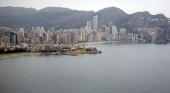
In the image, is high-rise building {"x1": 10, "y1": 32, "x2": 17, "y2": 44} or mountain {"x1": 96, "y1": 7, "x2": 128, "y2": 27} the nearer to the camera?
high-rise building {"x1": 10, "y1": 32, "x2": 17, "y2": 44}

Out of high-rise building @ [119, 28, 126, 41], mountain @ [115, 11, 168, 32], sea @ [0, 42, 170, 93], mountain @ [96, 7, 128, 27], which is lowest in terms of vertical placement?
sea @ [0, 42, 170, 93]

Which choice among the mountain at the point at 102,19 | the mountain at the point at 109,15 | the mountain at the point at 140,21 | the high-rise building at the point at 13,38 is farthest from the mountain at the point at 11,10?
the mountain at the point at 109,15

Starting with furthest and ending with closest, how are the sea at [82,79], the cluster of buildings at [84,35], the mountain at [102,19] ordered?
the mountain at [102,19], the cluster of buildings at [84,35], the sea at [82,79]

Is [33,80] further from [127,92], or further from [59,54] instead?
[59,54]

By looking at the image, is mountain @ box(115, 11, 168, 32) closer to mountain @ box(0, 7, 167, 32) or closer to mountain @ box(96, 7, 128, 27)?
mountain @ box(0, 7, 167, 32)

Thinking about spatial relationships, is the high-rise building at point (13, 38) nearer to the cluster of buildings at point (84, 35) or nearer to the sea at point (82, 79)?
the cluster of buildings at point (84, 35)

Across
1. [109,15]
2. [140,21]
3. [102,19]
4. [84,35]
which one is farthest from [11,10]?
[109,15]

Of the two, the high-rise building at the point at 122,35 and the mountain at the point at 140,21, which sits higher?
the mountain at the point at 140,21

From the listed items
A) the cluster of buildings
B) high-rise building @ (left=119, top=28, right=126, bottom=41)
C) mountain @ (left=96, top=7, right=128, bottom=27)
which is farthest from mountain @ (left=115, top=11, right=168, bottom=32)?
high-rise building @ (left=119, top=28, right=126, bottom=41)
